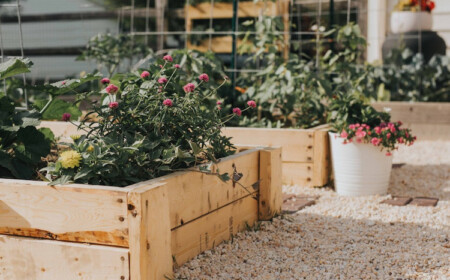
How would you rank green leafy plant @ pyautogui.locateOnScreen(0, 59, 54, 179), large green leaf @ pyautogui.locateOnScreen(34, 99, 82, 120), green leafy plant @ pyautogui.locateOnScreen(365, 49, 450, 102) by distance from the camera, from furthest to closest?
green leafy plant @ pyautogui.locateOnScreen(365, 49, 450, 102) < large green leaf @ pyautogui.locateOnScreen(34, 99, 82, 120) < green leafy plant @ pyautogui.locateOnScreen(0, 59, 54, 179)

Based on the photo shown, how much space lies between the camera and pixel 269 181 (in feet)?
10.1

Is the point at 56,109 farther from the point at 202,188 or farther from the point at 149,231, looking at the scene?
the point at 149,231

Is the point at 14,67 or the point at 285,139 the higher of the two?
the point at 14,67

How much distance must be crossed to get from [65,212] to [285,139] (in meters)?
2.07

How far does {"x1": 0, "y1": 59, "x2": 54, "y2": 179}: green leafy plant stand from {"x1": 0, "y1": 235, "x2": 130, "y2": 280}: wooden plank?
443 millimetres

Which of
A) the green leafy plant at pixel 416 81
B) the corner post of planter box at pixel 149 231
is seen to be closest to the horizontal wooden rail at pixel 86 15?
the green leafy plant at pixel 416 81

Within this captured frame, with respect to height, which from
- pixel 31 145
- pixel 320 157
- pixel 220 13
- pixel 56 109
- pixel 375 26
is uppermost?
Answer: pixel 220 13

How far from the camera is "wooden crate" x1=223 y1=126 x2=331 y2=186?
155 inches

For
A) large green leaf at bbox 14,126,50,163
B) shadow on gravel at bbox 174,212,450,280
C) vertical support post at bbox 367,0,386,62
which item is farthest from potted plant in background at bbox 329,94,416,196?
vertical support post at bbox 367,0,386,62

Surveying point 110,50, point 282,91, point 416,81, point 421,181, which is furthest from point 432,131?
point 110,50

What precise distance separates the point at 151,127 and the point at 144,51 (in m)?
3.47

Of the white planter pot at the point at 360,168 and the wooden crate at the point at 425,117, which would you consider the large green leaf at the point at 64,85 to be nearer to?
the white planter pot at the point at 360,168

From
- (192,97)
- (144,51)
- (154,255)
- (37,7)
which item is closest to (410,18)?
(144,51)

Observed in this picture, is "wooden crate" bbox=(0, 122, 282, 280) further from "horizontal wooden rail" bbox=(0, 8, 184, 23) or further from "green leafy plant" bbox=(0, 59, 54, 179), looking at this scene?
"horizontal wooden rail" bbox=(0, 8, 184, 23)
